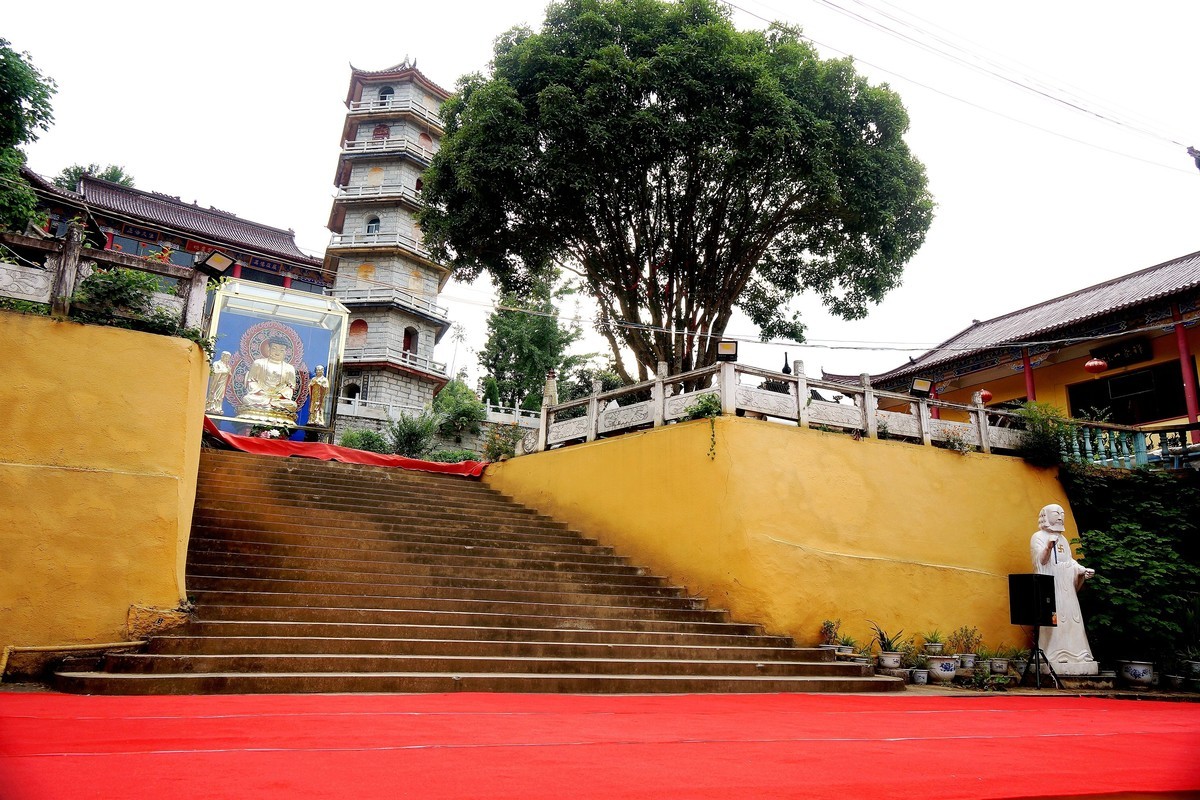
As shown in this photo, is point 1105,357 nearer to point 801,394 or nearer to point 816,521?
point 801,394

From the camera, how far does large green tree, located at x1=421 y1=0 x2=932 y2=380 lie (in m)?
11.2

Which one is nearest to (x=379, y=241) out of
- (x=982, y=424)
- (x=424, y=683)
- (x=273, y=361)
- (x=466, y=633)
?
(x=273, y=361)

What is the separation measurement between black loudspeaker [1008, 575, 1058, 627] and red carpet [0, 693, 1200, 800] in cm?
295

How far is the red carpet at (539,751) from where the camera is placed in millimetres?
2953

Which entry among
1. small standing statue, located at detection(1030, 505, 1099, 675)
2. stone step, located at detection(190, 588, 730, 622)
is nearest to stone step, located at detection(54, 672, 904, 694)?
stone step, located at detection(190, 588, 730, 622)

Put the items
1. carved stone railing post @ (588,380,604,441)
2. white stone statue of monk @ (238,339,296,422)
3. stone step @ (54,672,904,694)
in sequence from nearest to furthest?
1. stone step @ (54,672,904,694)
2. carved stone railing post @ (588,380,604,441)
3. white stone statue of monk @ (238,339,296,422)

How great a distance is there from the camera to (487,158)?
1164 cm

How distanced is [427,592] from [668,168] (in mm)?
7525

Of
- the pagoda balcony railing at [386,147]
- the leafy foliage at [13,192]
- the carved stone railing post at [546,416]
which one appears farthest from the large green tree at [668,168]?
the pagoda balcony railing at [386,147]

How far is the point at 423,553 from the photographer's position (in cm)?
910

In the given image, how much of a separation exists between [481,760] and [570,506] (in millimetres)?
8313

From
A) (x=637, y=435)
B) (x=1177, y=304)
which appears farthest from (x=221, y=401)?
(x=1177, y=304)

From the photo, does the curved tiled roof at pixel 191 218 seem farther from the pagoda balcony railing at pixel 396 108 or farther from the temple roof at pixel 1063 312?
the temple roof at pixel 1063 312

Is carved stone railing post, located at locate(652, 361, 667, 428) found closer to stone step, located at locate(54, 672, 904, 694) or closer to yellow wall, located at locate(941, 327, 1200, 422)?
stone step, located at locate(54, 672, 904, 694)
